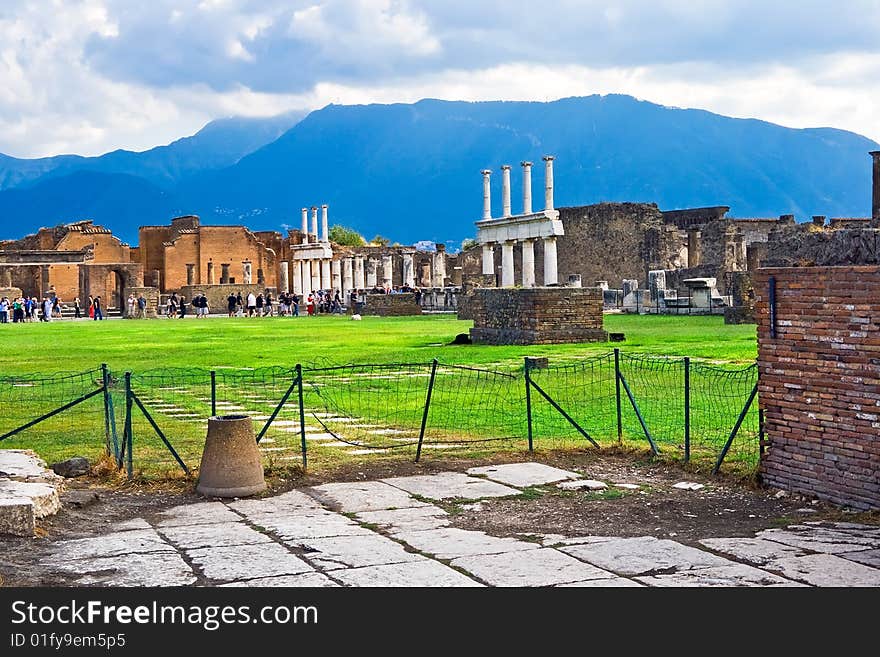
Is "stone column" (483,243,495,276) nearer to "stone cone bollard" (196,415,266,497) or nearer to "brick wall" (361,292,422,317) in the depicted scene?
"brick wall" (361,292,422,317)

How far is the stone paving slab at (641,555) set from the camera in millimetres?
6949

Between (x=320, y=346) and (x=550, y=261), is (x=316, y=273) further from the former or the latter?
(x=320, y=346)

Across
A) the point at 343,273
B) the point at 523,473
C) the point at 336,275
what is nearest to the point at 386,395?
the point at 523,473

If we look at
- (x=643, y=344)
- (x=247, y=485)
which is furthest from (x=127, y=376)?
(x=643, y=344)

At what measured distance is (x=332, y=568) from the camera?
7008 millimetres

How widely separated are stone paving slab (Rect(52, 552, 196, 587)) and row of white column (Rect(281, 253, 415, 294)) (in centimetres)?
5453

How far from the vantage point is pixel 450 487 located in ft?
32.3

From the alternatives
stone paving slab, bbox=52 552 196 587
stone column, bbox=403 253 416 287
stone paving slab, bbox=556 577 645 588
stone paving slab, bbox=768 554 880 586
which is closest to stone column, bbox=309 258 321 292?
stone column, bbox=403 253 416 287

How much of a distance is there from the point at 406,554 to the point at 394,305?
40.6 m

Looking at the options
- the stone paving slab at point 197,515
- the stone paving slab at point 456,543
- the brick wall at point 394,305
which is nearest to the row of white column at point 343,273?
the brick wall at point 394,305

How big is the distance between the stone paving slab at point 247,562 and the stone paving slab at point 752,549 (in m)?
2.51
